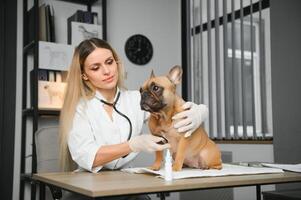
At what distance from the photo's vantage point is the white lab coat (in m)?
1.44

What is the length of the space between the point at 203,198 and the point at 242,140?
2.23 feet

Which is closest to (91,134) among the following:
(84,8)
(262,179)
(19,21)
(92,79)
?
(92,79)

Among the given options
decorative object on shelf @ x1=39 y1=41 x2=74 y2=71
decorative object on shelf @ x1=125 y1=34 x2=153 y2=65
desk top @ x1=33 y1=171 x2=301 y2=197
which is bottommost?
desk top @ x1=33 y1=171 x2=301 y2=197

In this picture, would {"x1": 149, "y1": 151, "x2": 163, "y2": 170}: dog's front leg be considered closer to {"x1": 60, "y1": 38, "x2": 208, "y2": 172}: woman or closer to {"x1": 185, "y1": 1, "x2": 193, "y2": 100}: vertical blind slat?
{"x1": 60, "y1": 38, "x2": 208, "y2": 172}: woman

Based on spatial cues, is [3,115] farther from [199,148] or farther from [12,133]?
[199,148]

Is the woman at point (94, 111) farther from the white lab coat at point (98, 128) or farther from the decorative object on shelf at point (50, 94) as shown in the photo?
the decorative object on shelf at point (50, 94)

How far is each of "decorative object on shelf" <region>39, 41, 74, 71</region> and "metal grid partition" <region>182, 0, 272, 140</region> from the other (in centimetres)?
131

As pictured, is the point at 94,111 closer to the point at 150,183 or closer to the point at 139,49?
the point at 150,183

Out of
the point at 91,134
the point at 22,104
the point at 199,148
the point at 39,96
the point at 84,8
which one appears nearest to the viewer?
the point at 199,148

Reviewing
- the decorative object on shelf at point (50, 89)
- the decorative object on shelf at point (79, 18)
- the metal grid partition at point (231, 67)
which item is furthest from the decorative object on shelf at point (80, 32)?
the metal grid partition at point (231, 67)

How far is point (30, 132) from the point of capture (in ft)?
9.52

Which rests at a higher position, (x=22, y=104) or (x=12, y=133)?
(x=22, y=104)

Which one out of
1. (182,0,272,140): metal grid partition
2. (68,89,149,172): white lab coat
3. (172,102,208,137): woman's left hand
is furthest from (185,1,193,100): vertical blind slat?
(172,102,208,137): woman's left hand

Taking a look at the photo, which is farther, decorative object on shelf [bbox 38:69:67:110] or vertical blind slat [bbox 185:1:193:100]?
vertical blind slat [bbox 185:1:193:100]
